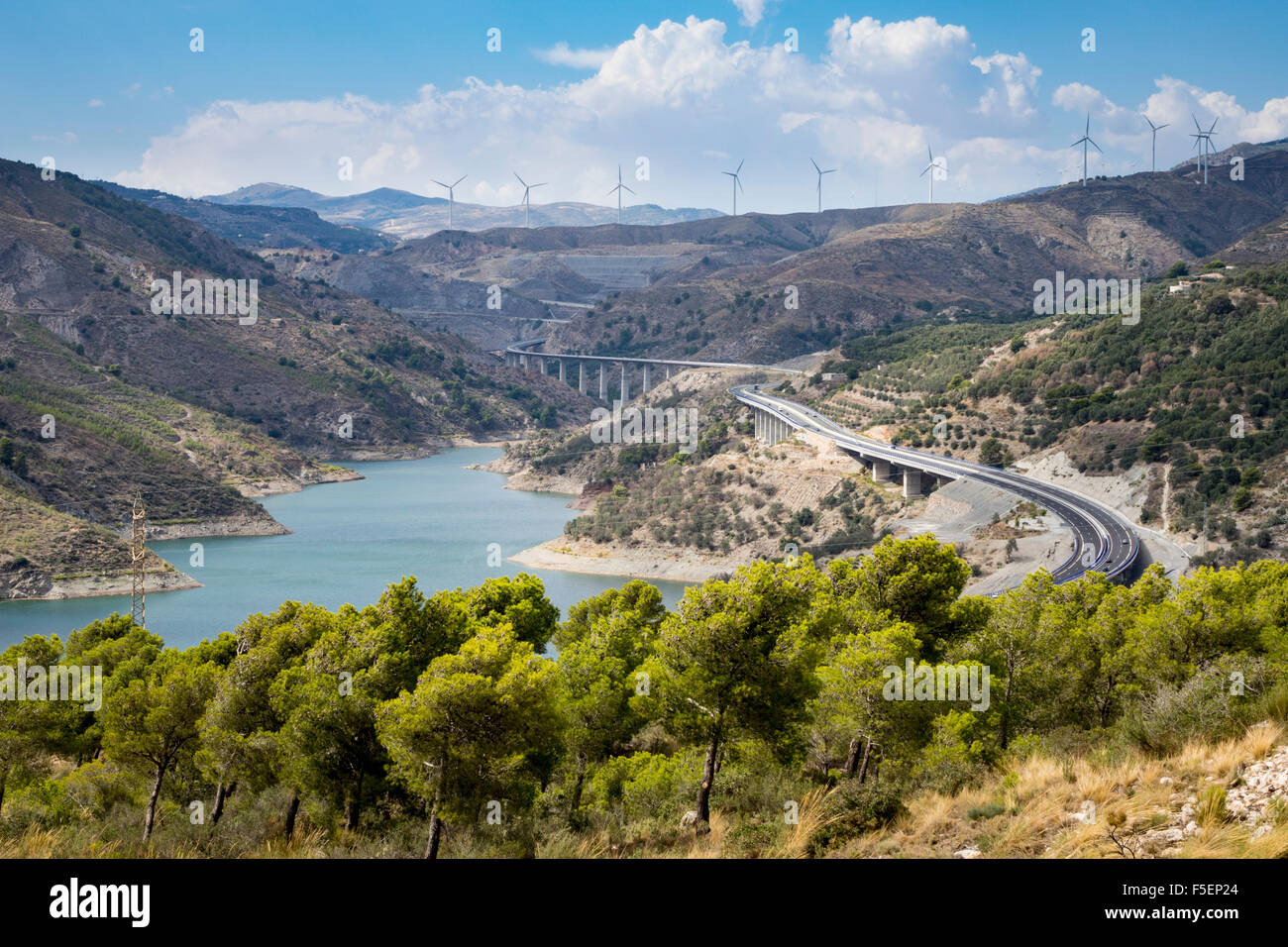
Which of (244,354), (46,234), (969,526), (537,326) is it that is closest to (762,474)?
(969,526)

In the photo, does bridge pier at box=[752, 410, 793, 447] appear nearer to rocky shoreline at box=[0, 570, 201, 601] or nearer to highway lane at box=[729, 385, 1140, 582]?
highway lane at box=[729, 385, 1140, 582]

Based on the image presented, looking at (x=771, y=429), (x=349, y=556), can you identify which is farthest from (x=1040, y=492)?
(x=349, y=556)

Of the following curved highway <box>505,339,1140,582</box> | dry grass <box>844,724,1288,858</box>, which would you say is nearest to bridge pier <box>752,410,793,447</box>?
curved highway <box>505,339,1140,582</box>

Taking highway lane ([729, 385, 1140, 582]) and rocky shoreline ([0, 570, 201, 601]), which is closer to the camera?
highway lane ([729, 385, 1140, 582])

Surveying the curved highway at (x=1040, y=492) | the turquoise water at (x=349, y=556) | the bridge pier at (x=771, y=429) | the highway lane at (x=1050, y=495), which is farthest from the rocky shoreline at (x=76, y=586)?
the curved highway at (x=1040, y=492)

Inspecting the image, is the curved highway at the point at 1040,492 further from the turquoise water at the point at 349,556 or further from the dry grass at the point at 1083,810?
Result: the dry grass at the point at 1083,810

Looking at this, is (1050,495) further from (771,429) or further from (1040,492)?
(771,429)
